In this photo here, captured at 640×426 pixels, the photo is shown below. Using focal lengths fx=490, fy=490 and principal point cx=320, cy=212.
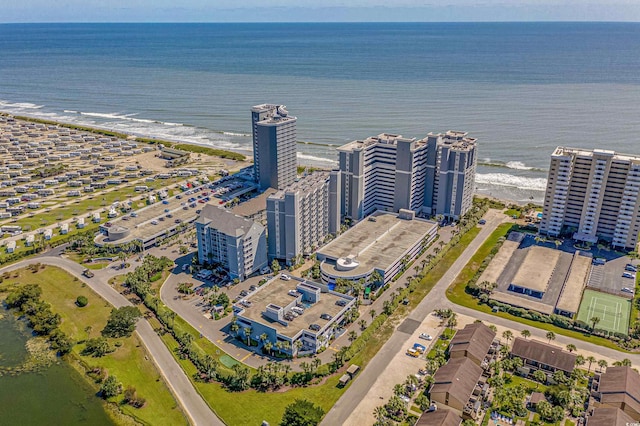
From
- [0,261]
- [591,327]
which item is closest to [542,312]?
[591,327]

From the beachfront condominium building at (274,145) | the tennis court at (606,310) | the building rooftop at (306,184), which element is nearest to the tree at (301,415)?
the building rooftop at (306,184)

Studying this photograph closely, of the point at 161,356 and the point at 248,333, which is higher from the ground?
the point at 248,333

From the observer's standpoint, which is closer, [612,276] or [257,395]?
[257,395]

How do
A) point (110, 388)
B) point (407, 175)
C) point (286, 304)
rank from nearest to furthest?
point (110, 388), point (286, 304), point (407, 175)

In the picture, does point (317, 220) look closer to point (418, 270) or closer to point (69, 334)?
point (418, 270)

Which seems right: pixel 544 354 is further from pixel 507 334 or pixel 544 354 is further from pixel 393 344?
pixel 393 344

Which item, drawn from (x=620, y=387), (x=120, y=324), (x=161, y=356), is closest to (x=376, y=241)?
(x=161, y=356)
